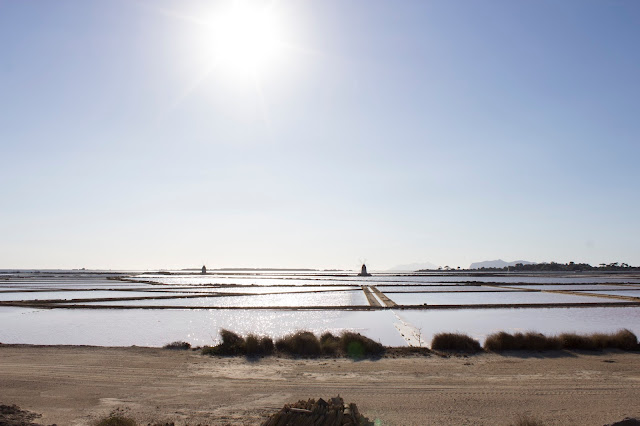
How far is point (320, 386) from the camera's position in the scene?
30.5 ft

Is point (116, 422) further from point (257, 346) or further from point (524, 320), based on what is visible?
point (524, 320)

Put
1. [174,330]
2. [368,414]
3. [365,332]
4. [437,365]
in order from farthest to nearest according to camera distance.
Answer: [174,330] < [365,332] < [437,365] < [368,414]

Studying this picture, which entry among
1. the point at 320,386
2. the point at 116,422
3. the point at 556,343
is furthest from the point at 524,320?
→ the point at 116,422

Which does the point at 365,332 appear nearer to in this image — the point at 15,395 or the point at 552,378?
the point at 552,378

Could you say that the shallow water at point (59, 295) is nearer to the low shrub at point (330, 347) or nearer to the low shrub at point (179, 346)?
the low shrub at point (179, 346)

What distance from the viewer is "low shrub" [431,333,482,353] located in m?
13.0

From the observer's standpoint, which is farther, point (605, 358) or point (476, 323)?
point (476, 323)

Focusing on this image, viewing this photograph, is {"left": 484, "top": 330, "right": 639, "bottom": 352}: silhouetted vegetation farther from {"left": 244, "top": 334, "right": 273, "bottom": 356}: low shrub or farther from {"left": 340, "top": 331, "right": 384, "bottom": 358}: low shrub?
{"left": 244, "top": 334, "right": 273, "bottom": 356}: low shrub

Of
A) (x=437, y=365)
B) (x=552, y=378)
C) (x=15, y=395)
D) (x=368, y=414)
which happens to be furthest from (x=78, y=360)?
(x=552, y=378)

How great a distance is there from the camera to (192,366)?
36.8ft

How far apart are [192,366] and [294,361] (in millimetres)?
2602

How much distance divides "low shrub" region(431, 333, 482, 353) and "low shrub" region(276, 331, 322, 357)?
349 cm

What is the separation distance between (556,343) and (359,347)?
18.9 ft

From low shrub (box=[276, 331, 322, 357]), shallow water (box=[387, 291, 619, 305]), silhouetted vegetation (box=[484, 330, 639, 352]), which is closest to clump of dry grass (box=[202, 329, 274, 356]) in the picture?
low shrub (box=[276, 331, 322, 357])
